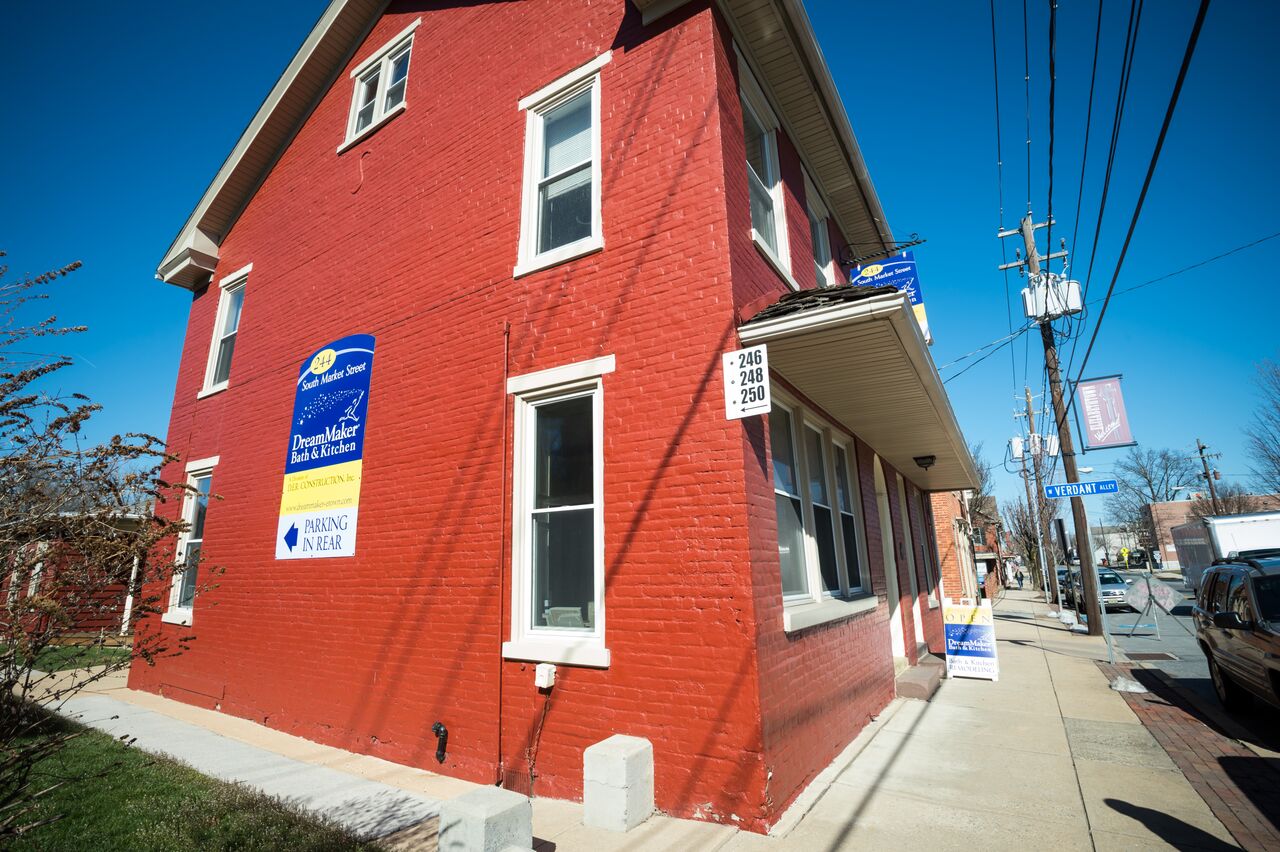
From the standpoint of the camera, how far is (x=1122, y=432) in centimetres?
1352

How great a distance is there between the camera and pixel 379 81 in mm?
10000

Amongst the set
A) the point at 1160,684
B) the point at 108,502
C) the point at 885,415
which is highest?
the point at 885,415

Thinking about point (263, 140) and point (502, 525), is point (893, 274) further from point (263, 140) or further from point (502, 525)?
point (263, 140)

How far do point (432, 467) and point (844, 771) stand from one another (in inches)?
200

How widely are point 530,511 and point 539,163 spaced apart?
4009 mm

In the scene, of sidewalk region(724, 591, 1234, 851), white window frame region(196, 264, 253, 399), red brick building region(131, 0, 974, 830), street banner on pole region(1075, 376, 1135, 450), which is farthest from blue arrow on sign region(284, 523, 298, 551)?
street banner on pole region(1075, 376, 1135, 450)

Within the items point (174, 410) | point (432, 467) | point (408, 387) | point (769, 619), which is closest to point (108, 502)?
point (432, 467)

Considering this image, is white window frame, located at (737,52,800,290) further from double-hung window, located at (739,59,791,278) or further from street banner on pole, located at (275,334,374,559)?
street banner on pole, located at (275,334,374,559)

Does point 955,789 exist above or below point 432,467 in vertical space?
below

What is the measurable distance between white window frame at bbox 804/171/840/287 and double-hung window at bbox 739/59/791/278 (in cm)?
161

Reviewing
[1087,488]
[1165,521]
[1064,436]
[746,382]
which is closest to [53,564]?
[746,382]

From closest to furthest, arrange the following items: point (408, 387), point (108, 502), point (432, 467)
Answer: point (108, 502), point (432, 467), point (408, 387)

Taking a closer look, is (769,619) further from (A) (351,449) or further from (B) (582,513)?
(A) (351,449)

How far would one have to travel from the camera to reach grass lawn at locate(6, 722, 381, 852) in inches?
170
